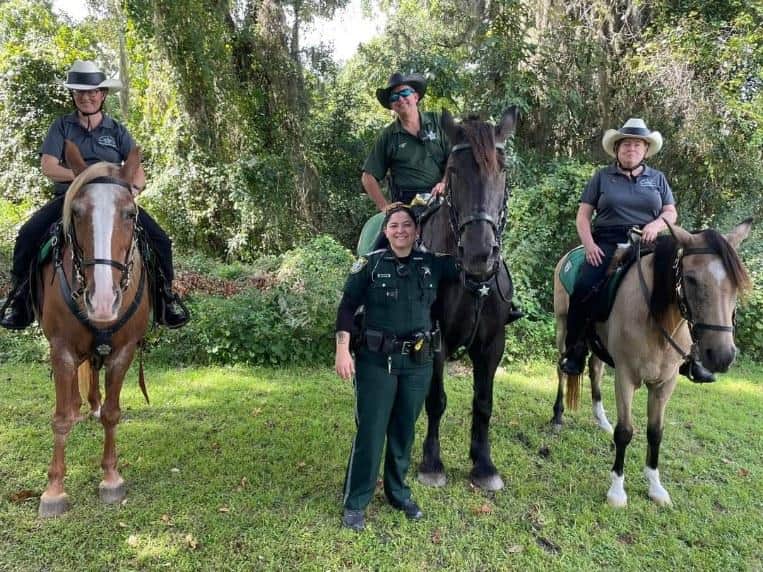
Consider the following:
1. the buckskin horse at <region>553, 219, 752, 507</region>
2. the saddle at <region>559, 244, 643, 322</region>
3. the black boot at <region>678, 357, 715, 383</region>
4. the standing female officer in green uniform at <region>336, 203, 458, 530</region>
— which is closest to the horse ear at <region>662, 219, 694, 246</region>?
the buckskin horse at <region>553, 219, 752, 507</region>

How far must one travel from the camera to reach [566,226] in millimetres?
8602

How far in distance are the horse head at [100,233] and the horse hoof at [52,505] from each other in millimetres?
1509

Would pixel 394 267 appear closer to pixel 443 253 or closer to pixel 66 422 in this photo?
pixel 443 253

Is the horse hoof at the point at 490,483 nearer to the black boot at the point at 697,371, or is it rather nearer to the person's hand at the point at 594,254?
the black boot at the point at 697,371

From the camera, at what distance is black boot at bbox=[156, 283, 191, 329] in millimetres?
4238

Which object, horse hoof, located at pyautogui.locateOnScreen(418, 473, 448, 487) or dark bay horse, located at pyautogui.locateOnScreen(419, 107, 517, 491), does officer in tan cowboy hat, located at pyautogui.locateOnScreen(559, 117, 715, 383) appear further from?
horse hoof, located at pyautogui.locateOnScreen(418, 473, 448, 487)

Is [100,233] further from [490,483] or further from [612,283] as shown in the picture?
[612,283]

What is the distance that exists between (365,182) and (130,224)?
1.93 m

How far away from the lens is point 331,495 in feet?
12.5

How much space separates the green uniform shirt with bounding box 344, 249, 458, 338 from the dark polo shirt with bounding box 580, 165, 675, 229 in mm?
2007

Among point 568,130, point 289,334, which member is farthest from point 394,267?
point 568,130

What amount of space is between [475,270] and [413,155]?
1.52 meters

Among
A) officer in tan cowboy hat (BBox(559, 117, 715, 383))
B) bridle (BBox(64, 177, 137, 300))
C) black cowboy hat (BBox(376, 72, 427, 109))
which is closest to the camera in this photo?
bridle (BBox(64, 177, 137, 300))

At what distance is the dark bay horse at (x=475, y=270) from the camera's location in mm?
3033
